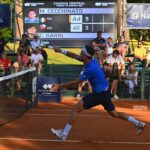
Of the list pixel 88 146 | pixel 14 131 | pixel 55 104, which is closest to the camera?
pixel 88 146

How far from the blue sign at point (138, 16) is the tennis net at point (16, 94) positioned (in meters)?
8.42

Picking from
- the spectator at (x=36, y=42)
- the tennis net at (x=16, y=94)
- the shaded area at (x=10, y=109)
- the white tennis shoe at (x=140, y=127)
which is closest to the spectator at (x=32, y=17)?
the spectator at (x=36, y=42)

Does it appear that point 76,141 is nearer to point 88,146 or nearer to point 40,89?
point 88,146

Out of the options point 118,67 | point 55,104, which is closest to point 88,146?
point 55,104

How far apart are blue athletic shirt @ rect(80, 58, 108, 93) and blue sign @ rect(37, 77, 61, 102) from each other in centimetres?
842

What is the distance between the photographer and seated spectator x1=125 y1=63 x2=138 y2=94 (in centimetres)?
2070

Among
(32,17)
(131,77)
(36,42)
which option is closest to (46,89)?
(131,77)

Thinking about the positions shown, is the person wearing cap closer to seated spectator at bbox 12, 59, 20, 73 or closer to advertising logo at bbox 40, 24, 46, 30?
seated spectator at bbox 12, 59, 20, 73

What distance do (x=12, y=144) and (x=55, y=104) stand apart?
8.67m

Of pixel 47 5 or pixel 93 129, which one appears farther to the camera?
pixel 47 5

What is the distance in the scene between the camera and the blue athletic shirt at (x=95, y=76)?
1041cm

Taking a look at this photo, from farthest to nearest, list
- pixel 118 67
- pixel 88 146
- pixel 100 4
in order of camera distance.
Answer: pixel 100 4, pixel 118 67, pixel 88 146

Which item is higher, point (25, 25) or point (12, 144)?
point (25, 25)

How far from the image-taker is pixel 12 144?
34.4 ft
